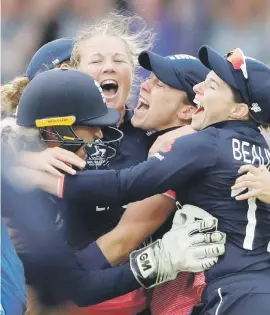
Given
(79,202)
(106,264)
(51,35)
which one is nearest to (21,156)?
(79,202)

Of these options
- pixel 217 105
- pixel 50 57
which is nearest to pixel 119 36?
pixel 50 57

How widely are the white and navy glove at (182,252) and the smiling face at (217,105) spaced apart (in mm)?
233

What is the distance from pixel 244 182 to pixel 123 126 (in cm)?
51

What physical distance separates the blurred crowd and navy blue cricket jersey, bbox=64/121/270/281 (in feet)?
3.37

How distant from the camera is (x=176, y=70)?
1.78 meters

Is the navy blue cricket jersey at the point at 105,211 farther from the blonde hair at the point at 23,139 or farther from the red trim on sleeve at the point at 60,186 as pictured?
the blonde hair at the point at 23,139

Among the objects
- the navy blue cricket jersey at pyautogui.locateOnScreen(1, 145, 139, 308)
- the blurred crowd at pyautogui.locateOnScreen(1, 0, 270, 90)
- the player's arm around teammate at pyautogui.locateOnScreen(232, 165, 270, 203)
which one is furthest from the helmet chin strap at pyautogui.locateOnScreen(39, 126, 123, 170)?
the blurred crowd at pyautogui.locateOnScreen(1, 0, 270, 90)

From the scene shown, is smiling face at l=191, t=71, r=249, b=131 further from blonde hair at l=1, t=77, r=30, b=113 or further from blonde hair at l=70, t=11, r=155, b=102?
blonde hair at l=1, t=77, r=30, b=113

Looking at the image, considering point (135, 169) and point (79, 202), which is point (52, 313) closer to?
point (79, 202)

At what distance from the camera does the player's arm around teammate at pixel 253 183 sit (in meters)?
1.53

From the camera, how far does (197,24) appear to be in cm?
275

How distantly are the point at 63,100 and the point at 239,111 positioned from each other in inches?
16.6

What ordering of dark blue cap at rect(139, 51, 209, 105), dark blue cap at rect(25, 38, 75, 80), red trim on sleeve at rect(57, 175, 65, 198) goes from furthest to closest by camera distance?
dark blue cap at rect(25, 38, 75, 80) → dark blue cap at rect(139, 51, 209, 105) → red trim on sleeve at rect(57, 175, 65, 198)

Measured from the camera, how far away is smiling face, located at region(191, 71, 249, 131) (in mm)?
1641
